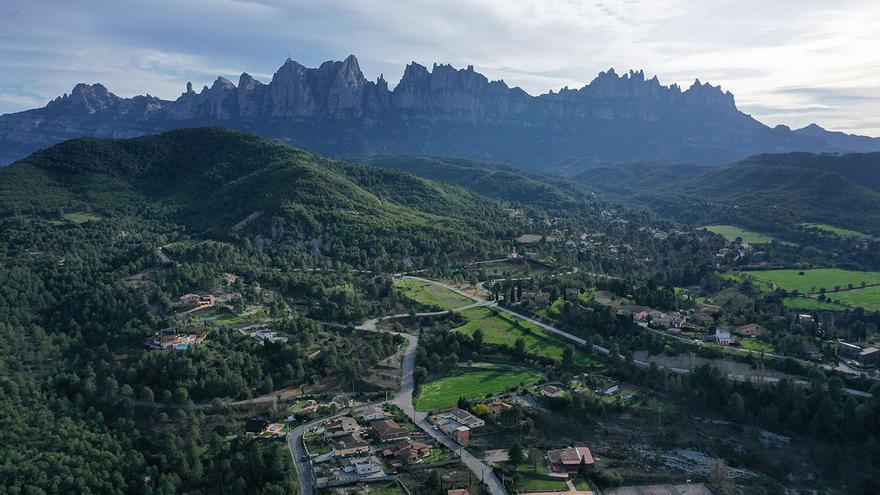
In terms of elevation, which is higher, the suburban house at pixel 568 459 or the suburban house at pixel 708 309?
the suburban house at pixel 708 309

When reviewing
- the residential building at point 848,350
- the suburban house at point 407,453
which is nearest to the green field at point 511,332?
the suburban house at point 407,453

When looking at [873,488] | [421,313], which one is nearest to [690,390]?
[873,488]

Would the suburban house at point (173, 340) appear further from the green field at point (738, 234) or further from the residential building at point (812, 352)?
the green field at point (738, 234)

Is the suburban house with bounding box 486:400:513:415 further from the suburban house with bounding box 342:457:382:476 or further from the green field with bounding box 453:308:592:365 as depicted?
the suburban house with bounding box 342:457:382:476

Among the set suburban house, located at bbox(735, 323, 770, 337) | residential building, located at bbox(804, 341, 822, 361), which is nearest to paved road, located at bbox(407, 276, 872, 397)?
residential building, located at bbox(804, 341, 822, 361)

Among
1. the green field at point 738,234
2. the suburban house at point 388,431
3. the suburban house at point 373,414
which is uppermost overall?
the green field at point 738,234

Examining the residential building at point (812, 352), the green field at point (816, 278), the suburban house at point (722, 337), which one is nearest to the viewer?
the residential building at point (812, 352)

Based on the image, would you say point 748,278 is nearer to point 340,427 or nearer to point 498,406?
point 498,406
